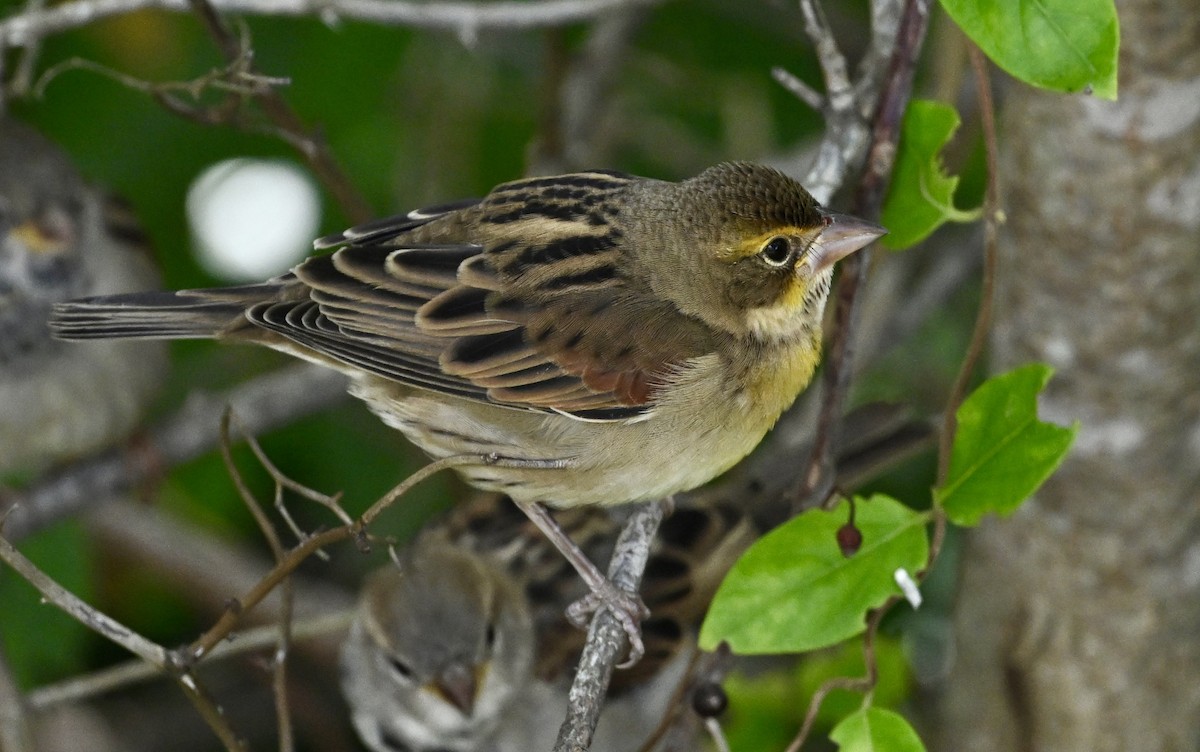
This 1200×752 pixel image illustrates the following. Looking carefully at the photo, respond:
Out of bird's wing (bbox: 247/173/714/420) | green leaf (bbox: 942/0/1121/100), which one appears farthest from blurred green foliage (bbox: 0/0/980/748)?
green leaf (bbox: 942/0/1121/100)

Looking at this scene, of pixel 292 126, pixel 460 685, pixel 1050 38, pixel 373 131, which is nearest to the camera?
pixel 1050 38

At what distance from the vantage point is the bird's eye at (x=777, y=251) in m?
3.17

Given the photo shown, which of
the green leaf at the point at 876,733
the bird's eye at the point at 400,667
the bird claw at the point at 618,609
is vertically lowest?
the green leaf at the point at 876,733

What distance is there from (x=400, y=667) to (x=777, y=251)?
1811mm

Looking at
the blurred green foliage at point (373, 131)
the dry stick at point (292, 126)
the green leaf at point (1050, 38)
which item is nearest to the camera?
the green leaf at point (1050, 38)

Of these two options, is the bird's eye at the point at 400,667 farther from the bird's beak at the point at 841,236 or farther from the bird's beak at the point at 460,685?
the bird's beak at the point at 841,236

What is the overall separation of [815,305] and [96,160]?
2888 millimetres

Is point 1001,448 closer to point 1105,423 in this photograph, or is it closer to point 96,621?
point 1105,423

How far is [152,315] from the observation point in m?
3.41

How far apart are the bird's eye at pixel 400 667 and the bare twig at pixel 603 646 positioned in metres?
0.98

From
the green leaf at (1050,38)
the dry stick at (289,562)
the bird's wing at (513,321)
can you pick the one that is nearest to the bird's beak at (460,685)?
the bird's wing at (513,321)

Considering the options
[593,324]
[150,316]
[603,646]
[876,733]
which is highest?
[150,316]

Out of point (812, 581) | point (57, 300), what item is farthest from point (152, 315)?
point (812, 581)

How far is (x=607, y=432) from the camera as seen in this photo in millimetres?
3232
